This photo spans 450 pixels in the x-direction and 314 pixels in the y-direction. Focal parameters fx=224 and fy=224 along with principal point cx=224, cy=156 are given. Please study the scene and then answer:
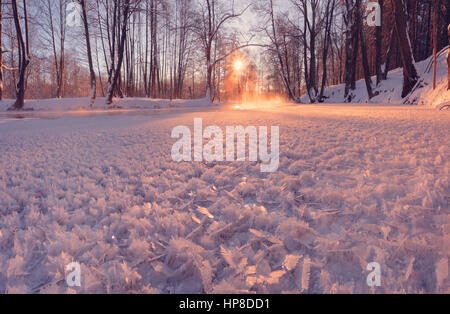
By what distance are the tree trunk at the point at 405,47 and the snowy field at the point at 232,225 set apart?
24.5ft

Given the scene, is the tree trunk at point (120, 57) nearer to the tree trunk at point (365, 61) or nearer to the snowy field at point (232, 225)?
the snowy field at point (232, 225)

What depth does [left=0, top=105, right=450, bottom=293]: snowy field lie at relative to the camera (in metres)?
0.60

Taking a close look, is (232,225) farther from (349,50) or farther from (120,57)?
(349,50)

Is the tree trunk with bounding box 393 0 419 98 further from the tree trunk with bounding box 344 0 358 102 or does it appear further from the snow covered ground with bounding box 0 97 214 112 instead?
the snow covered ground with bounding box 0 97 214 112

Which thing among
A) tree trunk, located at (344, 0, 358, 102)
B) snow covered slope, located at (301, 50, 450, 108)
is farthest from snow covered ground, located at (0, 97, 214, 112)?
snow covered slope, located at (301, 50, 450, 108)

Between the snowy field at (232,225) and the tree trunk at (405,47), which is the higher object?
the tree trunk at (405,47)

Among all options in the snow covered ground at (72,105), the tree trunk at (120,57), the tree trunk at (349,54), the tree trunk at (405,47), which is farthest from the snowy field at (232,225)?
the tree trunk at (349,54)

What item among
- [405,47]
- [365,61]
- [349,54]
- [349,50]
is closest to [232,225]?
[405,47]

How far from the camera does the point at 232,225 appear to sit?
853mm

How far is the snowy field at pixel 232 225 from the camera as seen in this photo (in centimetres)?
60

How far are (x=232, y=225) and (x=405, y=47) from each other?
9.13m

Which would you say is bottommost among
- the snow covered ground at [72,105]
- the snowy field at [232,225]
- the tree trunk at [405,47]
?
the snowy field at [232,225]

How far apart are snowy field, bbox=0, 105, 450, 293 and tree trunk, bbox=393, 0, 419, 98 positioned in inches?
294
